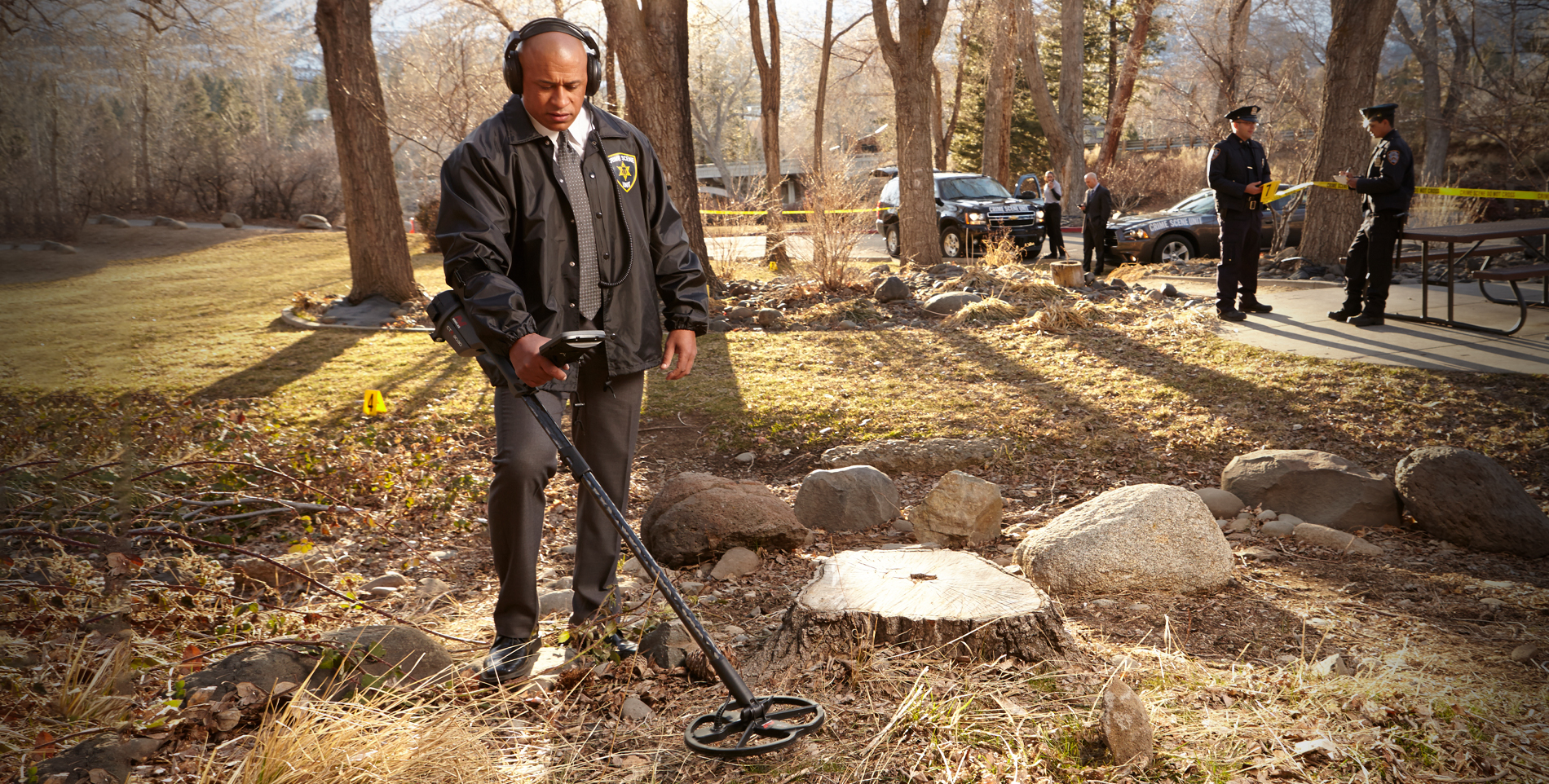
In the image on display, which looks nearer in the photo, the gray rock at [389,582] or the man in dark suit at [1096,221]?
the gray rock at [389,582]

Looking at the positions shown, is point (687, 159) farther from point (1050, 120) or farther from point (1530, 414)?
point (1050, 120)

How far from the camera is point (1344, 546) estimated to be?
425cm

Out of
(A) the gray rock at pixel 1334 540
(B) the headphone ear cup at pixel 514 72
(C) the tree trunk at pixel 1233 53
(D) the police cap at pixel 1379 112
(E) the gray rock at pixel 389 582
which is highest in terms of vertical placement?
(C) the tree trunk at pixel 1233 53

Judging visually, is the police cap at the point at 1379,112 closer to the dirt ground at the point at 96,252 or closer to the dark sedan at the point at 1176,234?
the dark sedan at the point at 1176,234

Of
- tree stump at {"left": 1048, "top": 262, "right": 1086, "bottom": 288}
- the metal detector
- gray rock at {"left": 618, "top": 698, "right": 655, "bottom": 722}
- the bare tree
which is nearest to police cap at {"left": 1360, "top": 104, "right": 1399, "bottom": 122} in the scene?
tree stump at {"left": 1048, "top": 262, "right": 1086, "bottom": 288}

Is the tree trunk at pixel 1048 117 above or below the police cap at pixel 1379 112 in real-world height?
above

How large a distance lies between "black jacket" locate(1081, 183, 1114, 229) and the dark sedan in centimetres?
136

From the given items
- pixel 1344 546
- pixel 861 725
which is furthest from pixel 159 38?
pixel 1344 546

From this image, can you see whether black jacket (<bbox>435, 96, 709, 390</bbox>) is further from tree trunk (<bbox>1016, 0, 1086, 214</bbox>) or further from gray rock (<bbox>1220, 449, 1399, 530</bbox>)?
tree trunk (<bbox>1016, 0, 1086, 214</bbox>)

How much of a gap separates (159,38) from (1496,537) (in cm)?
1090

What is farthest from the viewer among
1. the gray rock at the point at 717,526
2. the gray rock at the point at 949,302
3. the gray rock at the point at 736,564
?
the gray rock at the point at 949,302

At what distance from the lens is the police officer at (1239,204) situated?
8.91 metres

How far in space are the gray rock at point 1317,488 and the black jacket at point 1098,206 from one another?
1019 centimetres

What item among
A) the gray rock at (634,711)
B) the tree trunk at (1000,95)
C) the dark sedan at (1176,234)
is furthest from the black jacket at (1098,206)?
the gray rock at (634,711)
